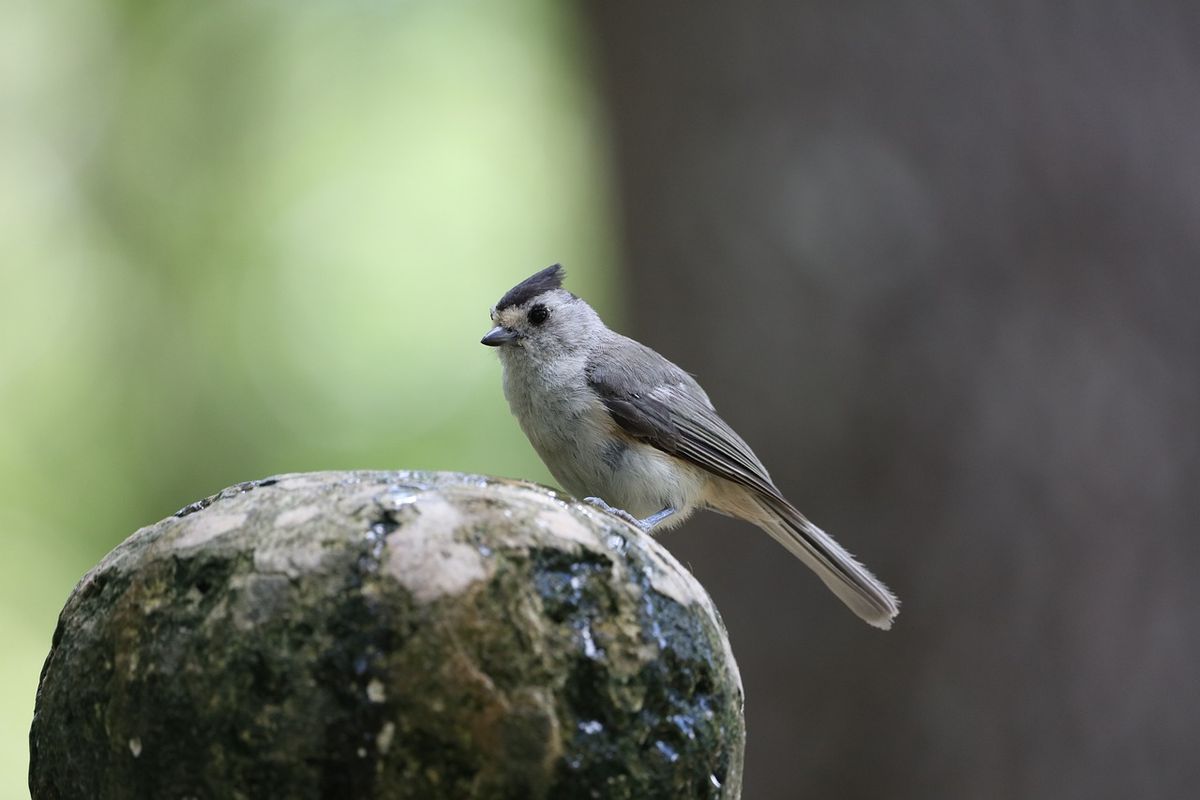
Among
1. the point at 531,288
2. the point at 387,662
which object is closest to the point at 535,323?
the point at 531,288

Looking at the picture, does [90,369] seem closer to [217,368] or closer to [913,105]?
[217,368]

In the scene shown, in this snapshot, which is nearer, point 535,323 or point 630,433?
point 630,433

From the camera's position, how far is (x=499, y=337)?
14.2 feet

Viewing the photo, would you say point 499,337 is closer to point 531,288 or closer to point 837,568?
point 531,288

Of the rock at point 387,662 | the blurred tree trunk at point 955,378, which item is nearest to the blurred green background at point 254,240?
the blurred tree trunk at point 955,378

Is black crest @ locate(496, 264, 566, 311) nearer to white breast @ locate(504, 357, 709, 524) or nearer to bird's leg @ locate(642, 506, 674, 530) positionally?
white breast @ locate(504, 357, 709, 524)

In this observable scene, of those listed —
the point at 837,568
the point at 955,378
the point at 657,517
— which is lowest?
the point at 837,568

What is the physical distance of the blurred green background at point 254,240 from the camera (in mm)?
9000

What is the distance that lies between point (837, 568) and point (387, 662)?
255cm

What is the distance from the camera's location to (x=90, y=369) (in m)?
9.06

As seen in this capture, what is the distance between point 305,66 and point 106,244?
2171mm

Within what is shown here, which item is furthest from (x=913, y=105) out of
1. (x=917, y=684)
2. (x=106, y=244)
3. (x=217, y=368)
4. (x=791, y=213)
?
(x=106, y=244)

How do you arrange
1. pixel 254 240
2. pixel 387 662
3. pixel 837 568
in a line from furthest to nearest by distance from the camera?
pixel 254 240, pixel 837 568, pixel 387 662

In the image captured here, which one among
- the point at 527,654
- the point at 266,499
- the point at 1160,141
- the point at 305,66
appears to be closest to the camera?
the point at 527,654
